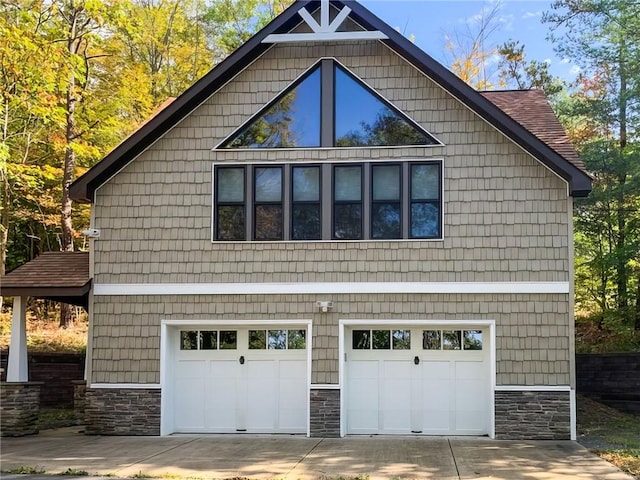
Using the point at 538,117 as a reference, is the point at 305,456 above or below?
below

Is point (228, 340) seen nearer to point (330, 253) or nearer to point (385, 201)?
point (330, 253)

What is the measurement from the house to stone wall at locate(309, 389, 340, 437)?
1.0 inches

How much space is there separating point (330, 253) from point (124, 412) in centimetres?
456

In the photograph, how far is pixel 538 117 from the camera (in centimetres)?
1388

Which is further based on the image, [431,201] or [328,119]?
[328,119]

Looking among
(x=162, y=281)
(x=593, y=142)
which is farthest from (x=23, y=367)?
(x=593, y=142)

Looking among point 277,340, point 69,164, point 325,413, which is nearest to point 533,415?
point 325,413

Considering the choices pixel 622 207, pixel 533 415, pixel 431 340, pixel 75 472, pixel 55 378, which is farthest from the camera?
pixel 622 207

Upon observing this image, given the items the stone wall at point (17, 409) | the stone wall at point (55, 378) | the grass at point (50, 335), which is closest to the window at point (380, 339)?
the stone wall at point (17, 409)

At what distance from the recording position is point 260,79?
12617 mm

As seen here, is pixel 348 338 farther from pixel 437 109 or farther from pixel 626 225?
pixel 626 225

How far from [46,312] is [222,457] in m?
17.1

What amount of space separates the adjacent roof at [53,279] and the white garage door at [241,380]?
2062mm

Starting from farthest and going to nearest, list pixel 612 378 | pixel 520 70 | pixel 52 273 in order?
pixel 520 70, pixel 612 378, pixel 52 273
